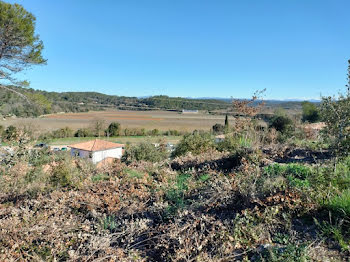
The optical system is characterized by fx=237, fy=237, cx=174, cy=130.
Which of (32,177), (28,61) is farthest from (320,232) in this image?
(28,61)

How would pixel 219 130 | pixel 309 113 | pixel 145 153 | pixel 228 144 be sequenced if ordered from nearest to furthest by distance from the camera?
pixel 228 144 < pixel 145 153 < pixel 219 130 < pixel 309 113

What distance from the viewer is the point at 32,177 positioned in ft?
18.3

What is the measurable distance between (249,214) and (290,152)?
14.8ft

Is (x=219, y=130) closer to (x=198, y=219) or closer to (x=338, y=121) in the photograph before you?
(x=338, y=121)

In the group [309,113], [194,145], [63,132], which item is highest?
[309,113]

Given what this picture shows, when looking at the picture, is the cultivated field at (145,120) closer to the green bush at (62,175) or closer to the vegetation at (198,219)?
the green bush at (62,175)

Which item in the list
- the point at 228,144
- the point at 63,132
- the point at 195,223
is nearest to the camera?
the point at 195,223

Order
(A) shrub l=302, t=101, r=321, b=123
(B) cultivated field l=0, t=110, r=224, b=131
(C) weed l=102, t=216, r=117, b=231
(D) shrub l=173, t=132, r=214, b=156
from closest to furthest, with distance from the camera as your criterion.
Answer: (C) weed l=102, t=216, r=117, b=231, (D) shrub l=173, t=132, r=214, b=156, (A) shrub l=302, t=101, r=321, b=123, (B) cultivated field l=0, t=110, r=224, b=131

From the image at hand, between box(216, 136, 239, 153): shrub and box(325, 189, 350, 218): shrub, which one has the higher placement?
box(325, 189, 350, 218): shrub

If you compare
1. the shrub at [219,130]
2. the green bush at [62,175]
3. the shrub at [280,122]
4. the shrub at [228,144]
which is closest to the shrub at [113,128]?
the shrub at [219,130]

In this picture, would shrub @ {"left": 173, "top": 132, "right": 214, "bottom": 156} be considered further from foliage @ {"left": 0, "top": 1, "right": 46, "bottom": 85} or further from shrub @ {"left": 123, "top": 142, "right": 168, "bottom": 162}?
foliage @ {"left": 0, "top": 1, "right": 46, "bottom": 85}

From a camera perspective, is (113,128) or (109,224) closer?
(109,224)

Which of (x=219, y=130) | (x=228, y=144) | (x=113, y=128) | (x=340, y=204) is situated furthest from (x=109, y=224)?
(x=113, y=128)

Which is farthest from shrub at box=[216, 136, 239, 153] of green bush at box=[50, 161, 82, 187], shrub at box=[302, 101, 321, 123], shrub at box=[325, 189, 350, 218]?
shrub at box=[302, 101, 321, 123]
